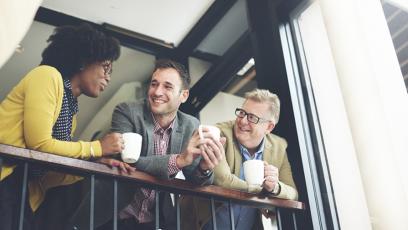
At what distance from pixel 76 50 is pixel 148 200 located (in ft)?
2.05

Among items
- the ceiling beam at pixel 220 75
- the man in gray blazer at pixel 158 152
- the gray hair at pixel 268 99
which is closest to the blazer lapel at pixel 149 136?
the man in gray blazer at pixel 158 152

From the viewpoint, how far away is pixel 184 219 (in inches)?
81.9

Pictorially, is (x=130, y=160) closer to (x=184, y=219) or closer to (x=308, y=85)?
(x=184, y=219)

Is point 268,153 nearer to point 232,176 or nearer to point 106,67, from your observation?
point 232,176

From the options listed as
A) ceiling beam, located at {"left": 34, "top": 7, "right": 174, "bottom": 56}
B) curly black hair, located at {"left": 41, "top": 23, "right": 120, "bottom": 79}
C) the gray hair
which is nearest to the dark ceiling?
the gray hair

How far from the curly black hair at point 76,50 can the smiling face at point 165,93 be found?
0.20 meters

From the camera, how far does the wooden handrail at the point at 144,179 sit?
57.7 inches

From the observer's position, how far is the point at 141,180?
166 centimetres

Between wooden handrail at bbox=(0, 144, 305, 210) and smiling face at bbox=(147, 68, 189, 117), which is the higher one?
smiling face at bbox=(147, 68, 189, 117)

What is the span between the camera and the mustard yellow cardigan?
1570 millimetres

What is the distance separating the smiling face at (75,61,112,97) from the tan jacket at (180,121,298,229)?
0.54 metres

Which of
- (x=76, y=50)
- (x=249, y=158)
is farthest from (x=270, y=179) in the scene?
(x=76, y=50)

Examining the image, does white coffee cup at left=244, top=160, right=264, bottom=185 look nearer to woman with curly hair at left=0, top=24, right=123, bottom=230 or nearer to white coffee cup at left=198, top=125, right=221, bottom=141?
white coffee cup at left=198, top=125, right=221, bottom=141

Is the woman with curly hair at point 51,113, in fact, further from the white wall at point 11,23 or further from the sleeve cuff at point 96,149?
the white wall at point 11,23
